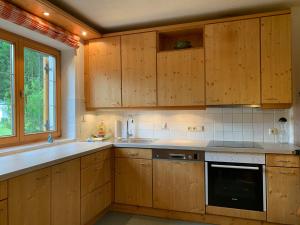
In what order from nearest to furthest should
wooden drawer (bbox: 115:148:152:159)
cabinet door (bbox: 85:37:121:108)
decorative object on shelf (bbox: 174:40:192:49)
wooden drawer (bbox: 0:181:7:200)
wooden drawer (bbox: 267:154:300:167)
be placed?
wooden drawer (bbox: 0:181:7:200)
wooden drawer (bbox: 267:154:300:167)
wooden drawer (bbox: 115:148:152:159)
decorative object on shelf (bbox: 174:40:192:49)
cabinet door (bbox: 85:37:121:108)

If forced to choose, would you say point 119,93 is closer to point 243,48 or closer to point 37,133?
point 37,133

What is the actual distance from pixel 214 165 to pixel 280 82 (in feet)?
3.88

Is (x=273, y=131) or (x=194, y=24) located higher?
(x=194, y=24)

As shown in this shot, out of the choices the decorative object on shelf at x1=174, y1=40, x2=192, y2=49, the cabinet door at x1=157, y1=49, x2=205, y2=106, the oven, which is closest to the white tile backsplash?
the cabinet door at x1=157, y1=49, x2=205, y2=106

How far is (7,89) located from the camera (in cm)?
257

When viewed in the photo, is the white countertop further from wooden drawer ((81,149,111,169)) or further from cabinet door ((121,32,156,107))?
cabinet door ((121,32,156,107))

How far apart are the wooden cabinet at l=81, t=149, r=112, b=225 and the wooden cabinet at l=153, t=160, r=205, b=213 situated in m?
0.59

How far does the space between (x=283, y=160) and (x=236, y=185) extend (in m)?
0.55

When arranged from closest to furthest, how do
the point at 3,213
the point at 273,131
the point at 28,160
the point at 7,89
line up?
the point at 3,213 → the point at 28,160 → the point at 7,89 → the point at 273,131

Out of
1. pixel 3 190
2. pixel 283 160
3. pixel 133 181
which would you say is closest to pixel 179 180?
pixel 133 181

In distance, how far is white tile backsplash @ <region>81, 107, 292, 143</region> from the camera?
3.04 meters

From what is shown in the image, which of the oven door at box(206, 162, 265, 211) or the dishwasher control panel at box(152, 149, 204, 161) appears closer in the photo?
the oven door at box(206, 162, 265, 211)

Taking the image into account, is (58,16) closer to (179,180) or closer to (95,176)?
(95,176)

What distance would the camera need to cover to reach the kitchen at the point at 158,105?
8.15 feet
